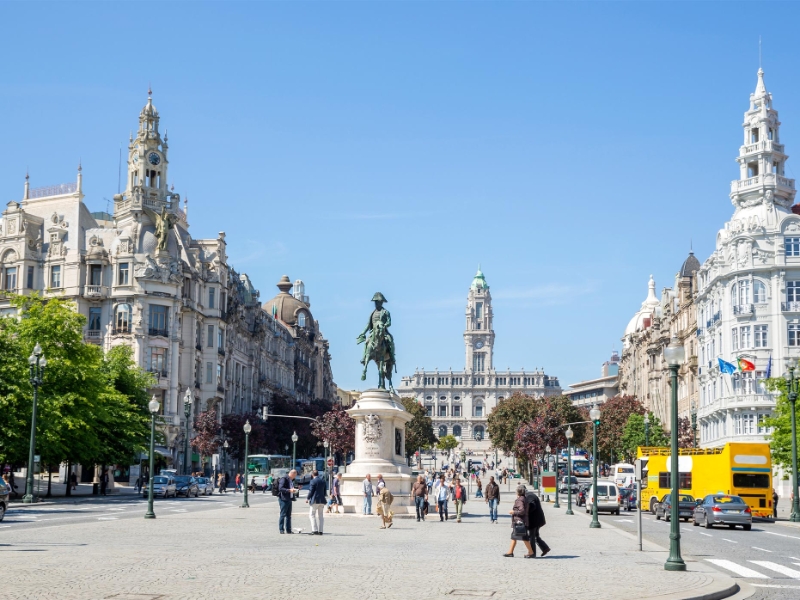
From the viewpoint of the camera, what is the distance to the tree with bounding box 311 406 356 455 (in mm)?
101275

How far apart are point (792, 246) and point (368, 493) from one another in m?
53.9

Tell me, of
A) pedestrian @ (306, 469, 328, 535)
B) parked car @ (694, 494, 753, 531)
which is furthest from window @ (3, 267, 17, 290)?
pedestrian @ (306, 469, 328, 535)

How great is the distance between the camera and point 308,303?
563 ft

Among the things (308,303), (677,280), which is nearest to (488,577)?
(677,280)

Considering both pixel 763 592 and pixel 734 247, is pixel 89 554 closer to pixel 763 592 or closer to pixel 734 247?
pixel 763 592

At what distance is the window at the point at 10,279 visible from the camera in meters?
90.4

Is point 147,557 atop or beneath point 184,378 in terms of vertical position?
beneath

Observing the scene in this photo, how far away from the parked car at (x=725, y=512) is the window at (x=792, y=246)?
4504 cm

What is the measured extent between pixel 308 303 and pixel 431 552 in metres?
148

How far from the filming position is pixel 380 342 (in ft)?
153

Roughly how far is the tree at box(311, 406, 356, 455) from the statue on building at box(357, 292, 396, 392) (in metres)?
53.1

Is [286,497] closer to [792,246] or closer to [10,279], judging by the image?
[792,246]

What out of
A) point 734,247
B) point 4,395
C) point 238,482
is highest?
point 734,247

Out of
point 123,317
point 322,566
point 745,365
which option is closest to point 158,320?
point 123,317
